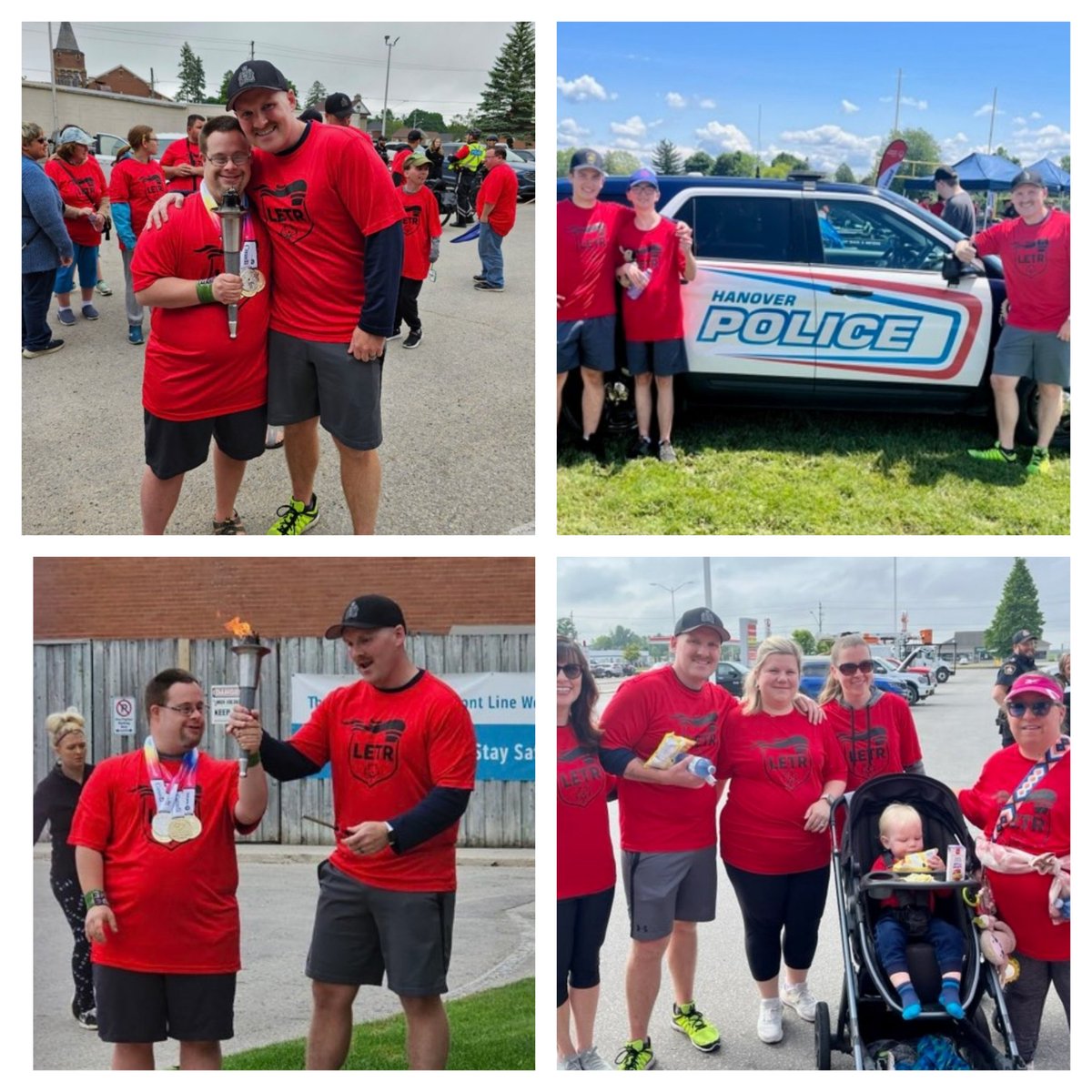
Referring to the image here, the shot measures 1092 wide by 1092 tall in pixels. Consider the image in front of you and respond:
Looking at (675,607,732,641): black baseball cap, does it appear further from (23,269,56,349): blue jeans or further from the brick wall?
(23,269,56,349): blue jeans

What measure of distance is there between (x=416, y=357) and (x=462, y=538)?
2.16 meters

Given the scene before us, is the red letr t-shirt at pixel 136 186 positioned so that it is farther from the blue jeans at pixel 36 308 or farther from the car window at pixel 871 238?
the car window at pixel 871 238

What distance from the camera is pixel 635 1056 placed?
4.30 metres

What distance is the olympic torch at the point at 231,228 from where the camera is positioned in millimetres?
4070

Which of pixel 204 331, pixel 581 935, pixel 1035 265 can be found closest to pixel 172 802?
pixel 581 935

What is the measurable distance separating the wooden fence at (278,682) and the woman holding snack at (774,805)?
315 cm

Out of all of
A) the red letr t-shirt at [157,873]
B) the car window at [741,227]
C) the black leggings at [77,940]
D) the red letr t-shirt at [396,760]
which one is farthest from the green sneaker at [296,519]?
the car window at [741,227]

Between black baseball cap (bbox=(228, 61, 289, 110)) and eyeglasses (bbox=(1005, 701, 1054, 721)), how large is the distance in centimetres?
359

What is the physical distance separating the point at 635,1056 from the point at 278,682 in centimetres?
407

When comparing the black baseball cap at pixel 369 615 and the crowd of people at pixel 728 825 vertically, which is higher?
the black baseball cap at pixel 369 615

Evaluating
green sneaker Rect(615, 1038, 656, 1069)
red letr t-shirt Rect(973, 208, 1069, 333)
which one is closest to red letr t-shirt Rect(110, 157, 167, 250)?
red letr t-shirt Rect(973, 208, 1069, 333)

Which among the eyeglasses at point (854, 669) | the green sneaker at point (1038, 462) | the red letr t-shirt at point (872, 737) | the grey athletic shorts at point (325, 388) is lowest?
the red letr t-shirt at point (872, 737)

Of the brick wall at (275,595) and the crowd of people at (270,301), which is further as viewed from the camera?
the brick wall at (275,595)

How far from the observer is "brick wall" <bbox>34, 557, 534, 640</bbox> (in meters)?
7.41
